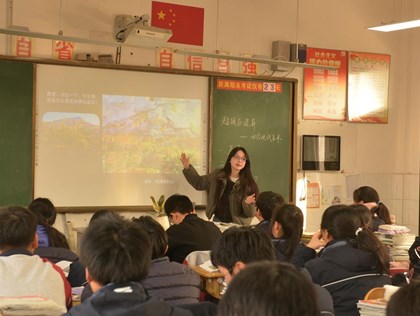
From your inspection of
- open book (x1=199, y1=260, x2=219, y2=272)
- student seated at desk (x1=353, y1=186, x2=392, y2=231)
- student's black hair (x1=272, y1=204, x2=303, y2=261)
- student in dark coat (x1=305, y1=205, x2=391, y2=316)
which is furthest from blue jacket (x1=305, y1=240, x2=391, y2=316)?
student seated at desk (x1=353, y1=186, x2=392, y2=231)

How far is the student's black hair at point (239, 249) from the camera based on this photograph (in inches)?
103

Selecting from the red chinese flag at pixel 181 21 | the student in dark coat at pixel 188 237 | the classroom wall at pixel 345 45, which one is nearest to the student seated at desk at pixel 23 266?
the student in dark coat at pixel 188 237

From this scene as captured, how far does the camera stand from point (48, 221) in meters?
4.74

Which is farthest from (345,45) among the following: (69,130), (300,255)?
(300,255)

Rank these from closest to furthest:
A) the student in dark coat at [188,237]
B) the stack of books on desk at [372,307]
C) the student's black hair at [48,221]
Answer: the stack of books on desk at [372,307] < the student's black hair at [48,221] < the student in dark coat at [188,237]

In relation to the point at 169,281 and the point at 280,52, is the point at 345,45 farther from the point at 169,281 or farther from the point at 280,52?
the point at 169,281

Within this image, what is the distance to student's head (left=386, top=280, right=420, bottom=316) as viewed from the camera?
1529 mm

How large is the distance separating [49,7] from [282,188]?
3253 millimetres

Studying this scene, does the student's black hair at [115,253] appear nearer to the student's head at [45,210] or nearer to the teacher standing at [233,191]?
the student's head at [45,210]

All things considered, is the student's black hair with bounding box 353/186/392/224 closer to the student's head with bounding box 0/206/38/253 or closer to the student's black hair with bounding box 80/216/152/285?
the student's head with bounding box 0/206/38/253

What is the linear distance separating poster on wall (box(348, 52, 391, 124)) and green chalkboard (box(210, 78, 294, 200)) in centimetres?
96

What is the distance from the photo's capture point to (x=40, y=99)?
6234 millimetres

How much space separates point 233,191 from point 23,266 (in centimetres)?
375

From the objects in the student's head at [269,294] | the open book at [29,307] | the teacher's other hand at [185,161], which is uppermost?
the teacher's other hand at [185,161]
